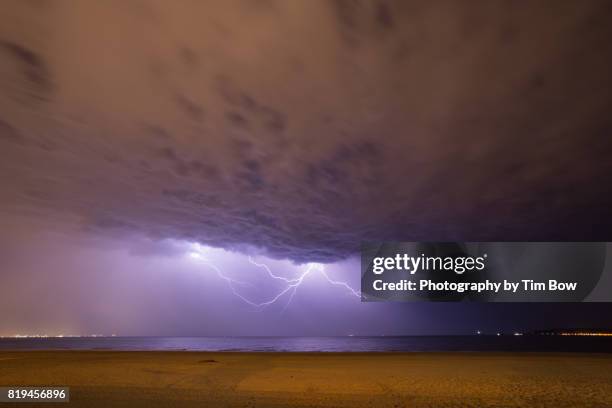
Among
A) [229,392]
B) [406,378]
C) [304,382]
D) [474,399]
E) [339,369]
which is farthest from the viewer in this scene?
[339,369]

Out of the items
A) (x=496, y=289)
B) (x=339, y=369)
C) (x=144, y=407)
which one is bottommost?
(x=339, y=369)

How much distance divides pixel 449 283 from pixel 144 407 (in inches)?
552

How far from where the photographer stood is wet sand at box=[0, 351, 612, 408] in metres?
11.3

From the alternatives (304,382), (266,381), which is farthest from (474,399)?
(266,381)

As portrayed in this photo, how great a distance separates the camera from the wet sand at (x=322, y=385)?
11.3m

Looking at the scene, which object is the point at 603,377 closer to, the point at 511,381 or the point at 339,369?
the point at 511,381

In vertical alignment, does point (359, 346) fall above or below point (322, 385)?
below

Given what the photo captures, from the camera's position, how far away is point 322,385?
13.9 m

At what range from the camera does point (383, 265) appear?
64.4 feet

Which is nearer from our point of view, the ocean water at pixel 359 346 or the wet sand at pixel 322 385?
the wet sand at pixel 322 385

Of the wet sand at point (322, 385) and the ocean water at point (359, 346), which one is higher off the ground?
the wet sand at point (322, 385)

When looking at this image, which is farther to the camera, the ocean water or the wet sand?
the ocean water

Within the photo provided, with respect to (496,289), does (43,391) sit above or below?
below

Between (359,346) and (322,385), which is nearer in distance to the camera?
(322,385)
